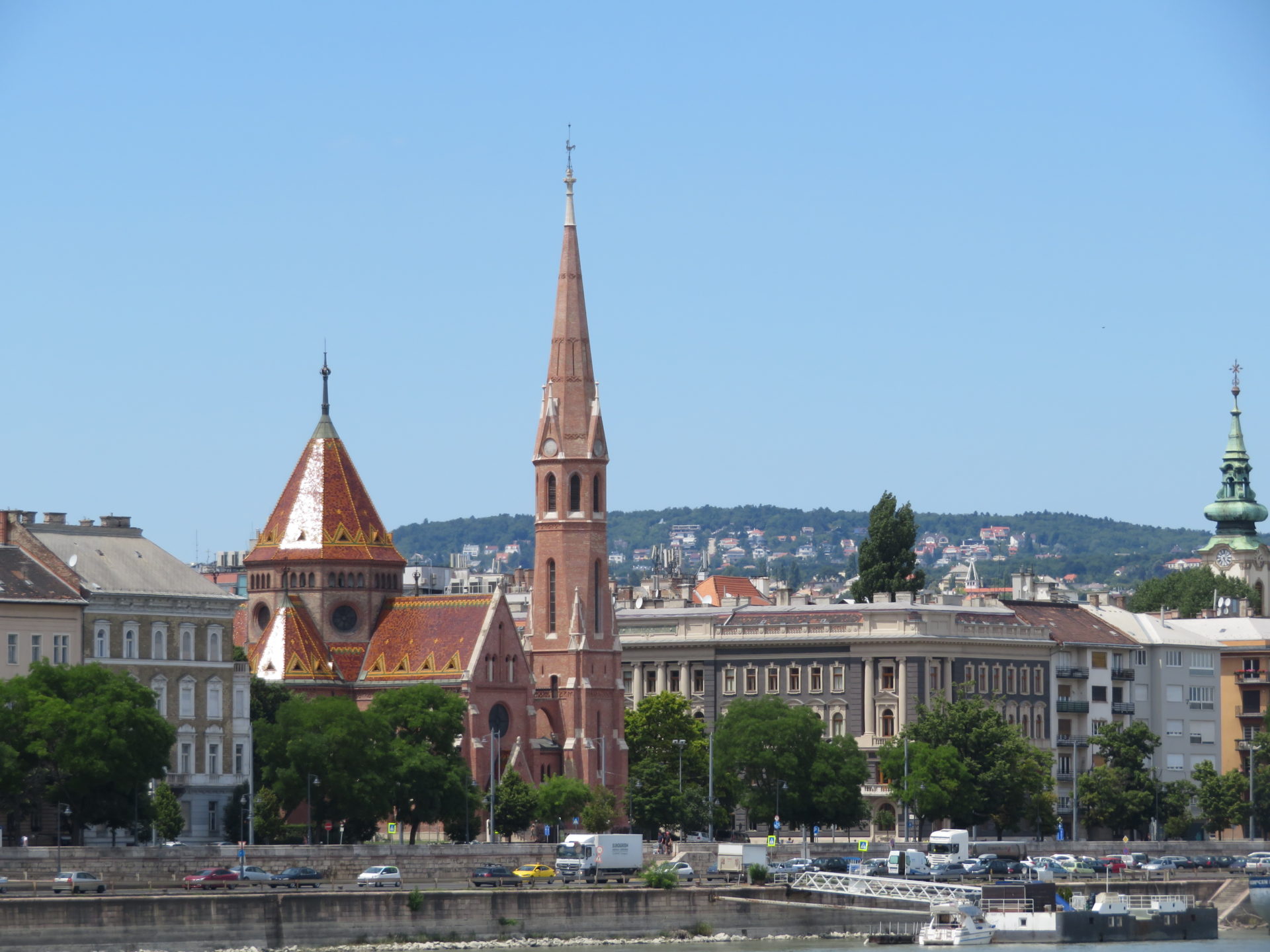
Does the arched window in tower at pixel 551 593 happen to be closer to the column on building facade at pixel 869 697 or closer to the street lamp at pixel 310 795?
the column on building facade at pixel 869 697

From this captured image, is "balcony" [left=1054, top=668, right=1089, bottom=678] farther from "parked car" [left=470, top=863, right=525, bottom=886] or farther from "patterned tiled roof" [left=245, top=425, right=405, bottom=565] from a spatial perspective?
"parked car" [left=470, top=863, right=525, bottom=886]

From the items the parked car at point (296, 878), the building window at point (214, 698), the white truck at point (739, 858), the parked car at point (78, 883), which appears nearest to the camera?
the parked car at point (78, 883)

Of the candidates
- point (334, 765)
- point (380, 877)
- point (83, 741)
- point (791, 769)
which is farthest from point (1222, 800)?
point (83, 741)

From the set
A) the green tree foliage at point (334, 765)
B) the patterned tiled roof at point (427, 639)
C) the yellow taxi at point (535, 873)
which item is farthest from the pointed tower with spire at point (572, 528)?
the yellow taxi at point (535, 873)

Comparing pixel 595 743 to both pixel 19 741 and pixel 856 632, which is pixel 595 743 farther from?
pixel 19 741

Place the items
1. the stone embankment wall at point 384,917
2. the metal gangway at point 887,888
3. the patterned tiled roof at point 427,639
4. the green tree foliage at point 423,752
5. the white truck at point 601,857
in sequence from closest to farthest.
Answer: the stone embankment wall at point 384,917 → the metal gangway at point 887,888 → the white truck at point 601,857 → the green tree foliage at point 423,752 → the patterned tiled roof at point 427,639

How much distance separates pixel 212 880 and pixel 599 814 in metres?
44.5

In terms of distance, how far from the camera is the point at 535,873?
402 feet

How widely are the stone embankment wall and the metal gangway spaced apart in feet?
3.44

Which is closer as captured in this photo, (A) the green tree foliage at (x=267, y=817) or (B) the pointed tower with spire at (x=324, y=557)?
(A) the green tree foliage at (x=267, y=817)

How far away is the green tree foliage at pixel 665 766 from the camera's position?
504 feet

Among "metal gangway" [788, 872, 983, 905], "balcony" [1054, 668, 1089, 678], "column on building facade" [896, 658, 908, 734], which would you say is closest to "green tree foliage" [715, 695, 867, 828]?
"column on building facade" [896, 658, 908, 734]

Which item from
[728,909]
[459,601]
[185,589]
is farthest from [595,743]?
[728,909]

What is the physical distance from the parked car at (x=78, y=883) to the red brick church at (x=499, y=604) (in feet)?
185
